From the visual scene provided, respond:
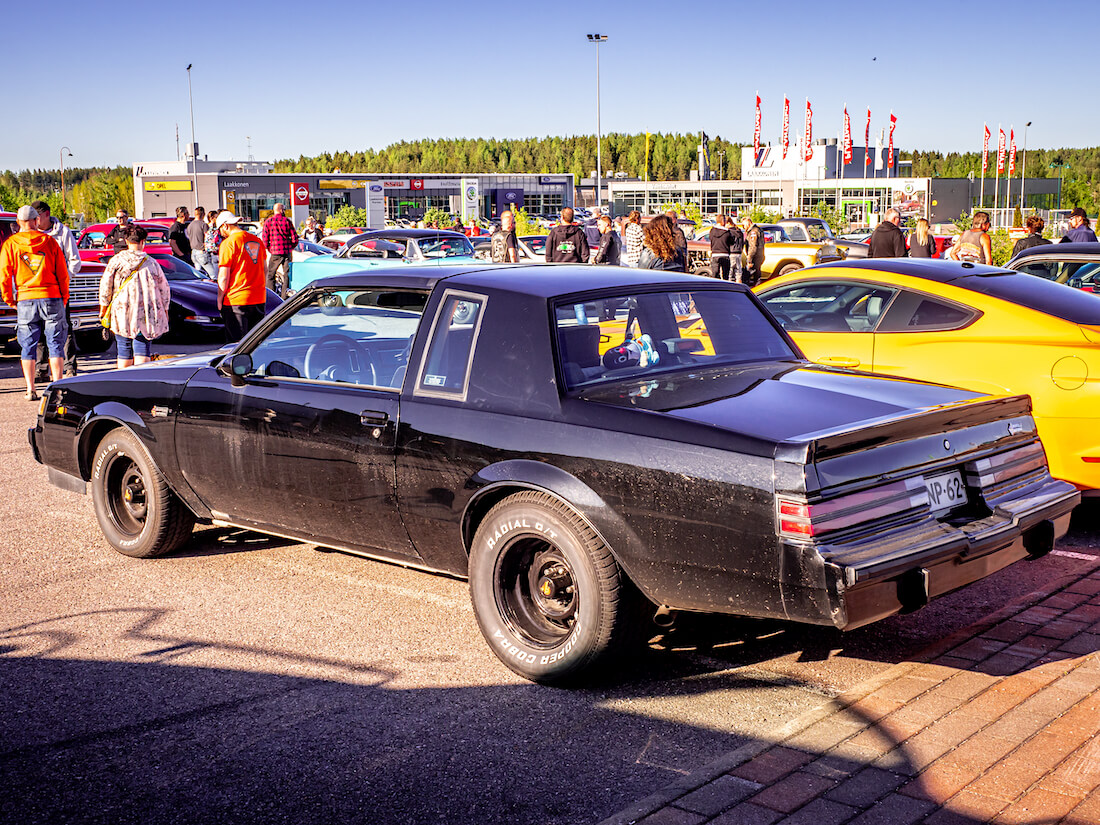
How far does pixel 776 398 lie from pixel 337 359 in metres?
2.13

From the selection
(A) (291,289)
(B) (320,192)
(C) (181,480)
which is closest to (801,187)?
(B) (320,192)

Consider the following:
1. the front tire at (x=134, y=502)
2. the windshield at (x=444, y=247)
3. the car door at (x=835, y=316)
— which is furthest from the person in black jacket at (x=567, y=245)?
the front tire at (x=134, y=502)

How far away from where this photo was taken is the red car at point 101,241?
1858cm

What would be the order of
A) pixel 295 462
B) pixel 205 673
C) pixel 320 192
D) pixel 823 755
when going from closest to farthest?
1. pixel 823 755
2. pixel 205 673
3. pixel 295 462
4. pixel 320 192

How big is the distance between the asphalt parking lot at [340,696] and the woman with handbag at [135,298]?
5860 mm

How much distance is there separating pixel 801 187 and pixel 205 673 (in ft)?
361

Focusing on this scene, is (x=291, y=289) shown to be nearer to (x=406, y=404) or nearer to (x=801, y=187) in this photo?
(x=406, y=404)

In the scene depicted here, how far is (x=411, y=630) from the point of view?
4965mm

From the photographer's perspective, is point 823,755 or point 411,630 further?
point 411,630

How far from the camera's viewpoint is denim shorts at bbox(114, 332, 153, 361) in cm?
1155

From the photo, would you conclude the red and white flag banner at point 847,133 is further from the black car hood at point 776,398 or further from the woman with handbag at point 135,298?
the black car hood at point 776,398

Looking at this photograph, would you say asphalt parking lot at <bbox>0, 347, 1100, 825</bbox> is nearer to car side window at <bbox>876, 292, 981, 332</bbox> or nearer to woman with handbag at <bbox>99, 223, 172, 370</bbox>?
car side window at <bbox>876, 292, 981, 332</bbox>

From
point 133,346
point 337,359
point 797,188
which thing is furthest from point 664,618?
point 797,188

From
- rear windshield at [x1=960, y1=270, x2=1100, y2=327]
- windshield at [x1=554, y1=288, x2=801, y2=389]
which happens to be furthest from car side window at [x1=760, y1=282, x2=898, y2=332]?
windshield at [x1=554, y1=288, x2=801, y2=389]
